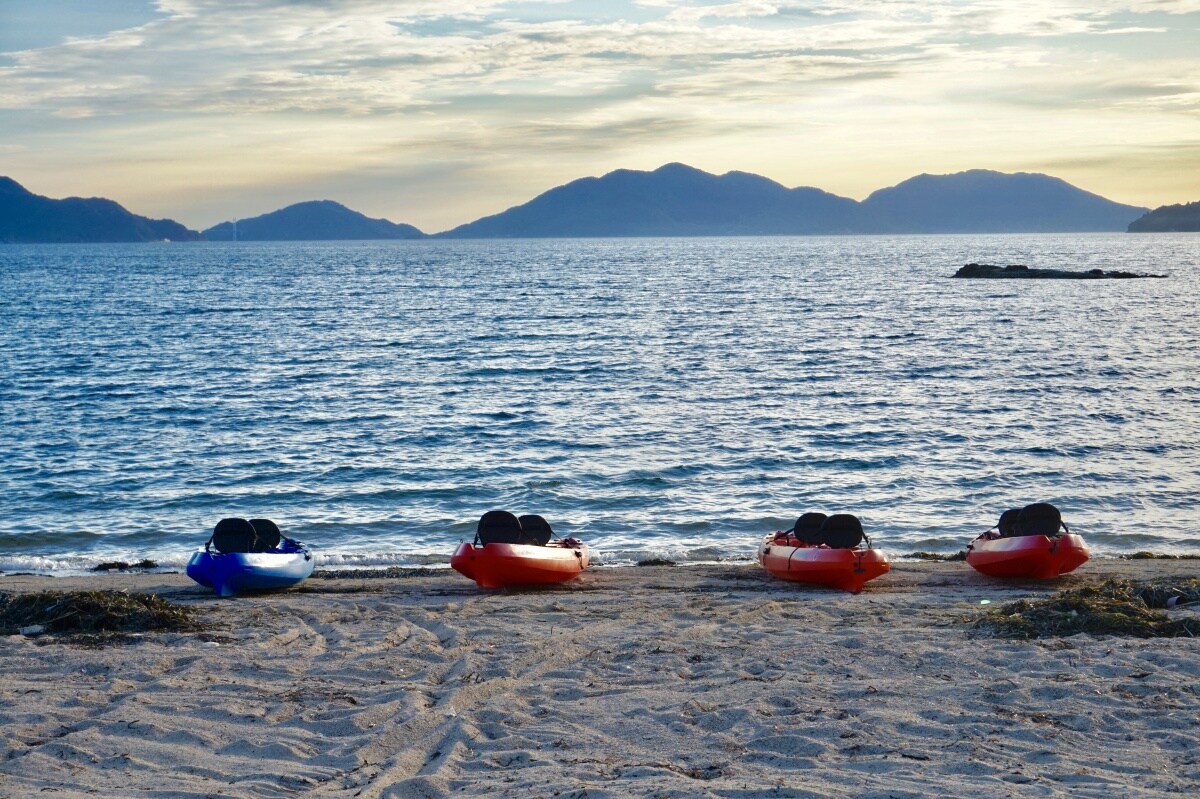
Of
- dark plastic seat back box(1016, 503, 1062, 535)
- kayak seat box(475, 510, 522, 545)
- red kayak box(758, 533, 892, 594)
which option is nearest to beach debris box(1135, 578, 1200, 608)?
dark plastic seat back box(1016, 503, 1062, 535)

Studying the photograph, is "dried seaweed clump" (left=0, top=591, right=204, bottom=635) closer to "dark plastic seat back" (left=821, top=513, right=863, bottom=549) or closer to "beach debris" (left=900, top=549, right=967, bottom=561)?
"dark plastic seat back" (left=821, top=513, right=863, bottom=549)

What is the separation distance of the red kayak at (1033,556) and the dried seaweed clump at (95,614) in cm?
1030

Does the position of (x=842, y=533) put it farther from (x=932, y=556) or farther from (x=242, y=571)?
(x=242, y=571)

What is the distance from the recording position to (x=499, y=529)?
15.2 m

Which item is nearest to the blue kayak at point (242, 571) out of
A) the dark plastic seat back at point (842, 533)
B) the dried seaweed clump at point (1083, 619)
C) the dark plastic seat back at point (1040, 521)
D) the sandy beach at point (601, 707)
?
the sandy beach at point (601, 707)

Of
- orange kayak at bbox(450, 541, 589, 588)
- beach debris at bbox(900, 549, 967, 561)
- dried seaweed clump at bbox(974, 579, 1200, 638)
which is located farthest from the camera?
beach debris at bbox(900, 549, 967, 561)

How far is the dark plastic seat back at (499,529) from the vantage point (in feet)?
49.7

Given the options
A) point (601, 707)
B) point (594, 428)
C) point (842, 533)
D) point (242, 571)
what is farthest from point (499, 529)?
point (594, 428)

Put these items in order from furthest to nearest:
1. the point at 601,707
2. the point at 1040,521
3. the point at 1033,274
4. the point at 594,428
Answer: the point at 1033,274
the point at 594,428
the point at 1040,521
the point at 601,707

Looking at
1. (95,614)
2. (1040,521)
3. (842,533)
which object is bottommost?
(95,614)

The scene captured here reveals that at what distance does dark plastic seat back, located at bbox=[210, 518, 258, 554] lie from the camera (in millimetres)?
14789

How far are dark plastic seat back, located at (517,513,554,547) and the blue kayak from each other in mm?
3129

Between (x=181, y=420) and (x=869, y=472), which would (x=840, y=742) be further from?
(x=181, y=420)

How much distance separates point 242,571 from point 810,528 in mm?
7701
